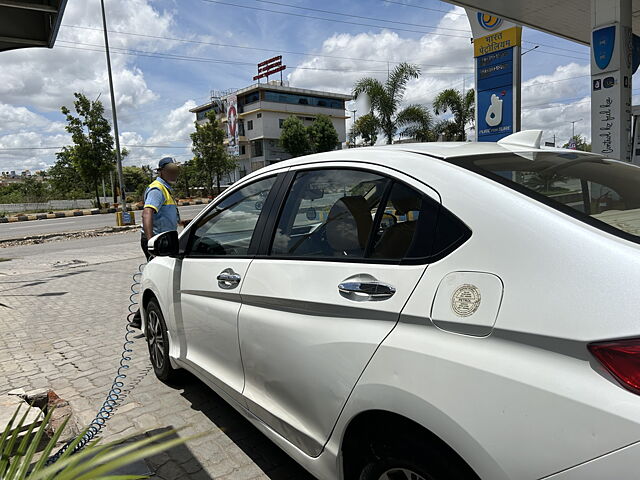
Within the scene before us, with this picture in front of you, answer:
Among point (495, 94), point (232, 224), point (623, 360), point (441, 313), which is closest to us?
point (623, 360)

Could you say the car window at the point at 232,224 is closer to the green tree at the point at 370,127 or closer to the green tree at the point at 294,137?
the green tree at the point at 370,127

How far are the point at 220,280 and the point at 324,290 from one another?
93cm

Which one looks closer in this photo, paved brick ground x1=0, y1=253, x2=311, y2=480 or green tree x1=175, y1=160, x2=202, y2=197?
paved brick ground x1=0, y1=253, x2=311, y2=480

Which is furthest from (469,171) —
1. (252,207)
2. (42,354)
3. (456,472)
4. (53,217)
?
(53,217)

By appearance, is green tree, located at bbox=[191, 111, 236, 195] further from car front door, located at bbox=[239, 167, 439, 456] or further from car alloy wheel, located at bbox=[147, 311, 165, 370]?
car front door, located at bbox=[239, 167, 439, 456]

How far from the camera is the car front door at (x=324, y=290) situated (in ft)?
5.79

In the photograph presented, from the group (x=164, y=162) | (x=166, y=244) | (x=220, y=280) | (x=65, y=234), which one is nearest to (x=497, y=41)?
(x=164, y=162)

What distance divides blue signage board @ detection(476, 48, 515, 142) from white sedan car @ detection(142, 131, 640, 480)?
8.03 meters

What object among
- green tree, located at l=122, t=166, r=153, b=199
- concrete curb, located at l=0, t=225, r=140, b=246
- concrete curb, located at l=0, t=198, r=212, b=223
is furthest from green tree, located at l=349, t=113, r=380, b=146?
green tree, located at l=122, t=166, r=153, b=199

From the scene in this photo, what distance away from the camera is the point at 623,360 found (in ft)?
3.88

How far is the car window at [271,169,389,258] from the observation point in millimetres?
2113

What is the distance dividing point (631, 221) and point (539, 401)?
2.27 feet

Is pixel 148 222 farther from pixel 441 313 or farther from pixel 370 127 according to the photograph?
pixel 370 127

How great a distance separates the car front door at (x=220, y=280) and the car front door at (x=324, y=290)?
0.52 ft
